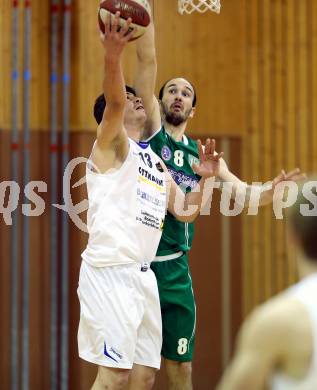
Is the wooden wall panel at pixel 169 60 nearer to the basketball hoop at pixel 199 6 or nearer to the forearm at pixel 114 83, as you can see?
the basketball hoop at pixel 199 6

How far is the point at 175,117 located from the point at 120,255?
4.44 feet

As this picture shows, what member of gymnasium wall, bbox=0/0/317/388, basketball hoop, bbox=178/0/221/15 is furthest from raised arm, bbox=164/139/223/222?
gymnasium wall, bbox=0/0/317/388

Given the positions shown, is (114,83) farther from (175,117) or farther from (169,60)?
(169,60)

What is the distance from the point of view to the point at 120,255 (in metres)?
4.48

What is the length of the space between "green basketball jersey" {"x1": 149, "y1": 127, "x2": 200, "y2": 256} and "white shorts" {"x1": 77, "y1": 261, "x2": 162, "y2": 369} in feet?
2.05

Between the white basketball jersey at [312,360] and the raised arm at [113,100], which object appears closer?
the white basketball jersey at [312,360]

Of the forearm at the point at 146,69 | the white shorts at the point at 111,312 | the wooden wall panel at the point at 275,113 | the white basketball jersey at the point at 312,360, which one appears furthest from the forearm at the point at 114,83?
the wooden wall panel at the point at 275,113

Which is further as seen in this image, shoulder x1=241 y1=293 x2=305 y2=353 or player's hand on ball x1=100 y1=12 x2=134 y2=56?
player's hand on ball x1=100 y1=12 x2=134 y2=56

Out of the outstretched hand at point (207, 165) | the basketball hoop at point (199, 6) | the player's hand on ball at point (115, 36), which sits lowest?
the outstretched hand at point (207, 165)

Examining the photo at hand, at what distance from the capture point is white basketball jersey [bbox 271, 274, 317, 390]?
2057mm

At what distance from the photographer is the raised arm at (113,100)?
4090mm

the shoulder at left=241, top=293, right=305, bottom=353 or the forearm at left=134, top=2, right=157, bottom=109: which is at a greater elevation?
the forearm at left=134, top=2, right=157, bottom=109

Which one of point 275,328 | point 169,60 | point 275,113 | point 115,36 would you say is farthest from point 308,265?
point 275,113

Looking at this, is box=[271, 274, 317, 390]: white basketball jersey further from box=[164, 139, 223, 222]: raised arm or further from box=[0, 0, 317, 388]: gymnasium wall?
box=[0, 0, 317, 388]: gymnasium wall
